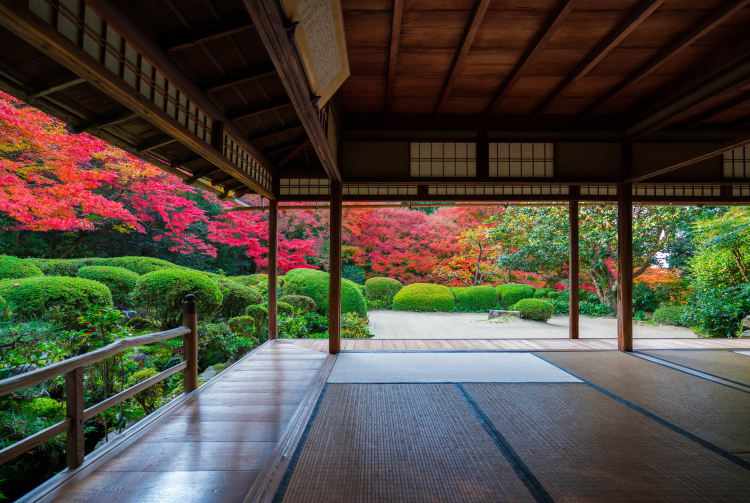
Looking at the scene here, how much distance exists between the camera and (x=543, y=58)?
10.6 feet

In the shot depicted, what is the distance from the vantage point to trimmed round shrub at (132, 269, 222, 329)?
4984 millimetres

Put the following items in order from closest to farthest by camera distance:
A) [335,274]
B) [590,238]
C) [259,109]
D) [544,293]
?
[259,109] → [335,274] → [590,238] → [544,293]

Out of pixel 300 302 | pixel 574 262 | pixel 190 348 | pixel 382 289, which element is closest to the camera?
pixel 190 348

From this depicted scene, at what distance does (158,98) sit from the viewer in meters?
2.13

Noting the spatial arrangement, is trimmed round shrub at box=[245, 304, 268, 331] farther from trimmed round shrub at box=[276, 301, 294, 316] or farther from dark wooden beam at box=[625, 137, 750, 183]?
dark wooden beam at box=[625, 137, 750, 183]

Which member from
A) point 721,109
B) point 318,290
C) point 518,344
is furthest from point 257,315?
point 721,109

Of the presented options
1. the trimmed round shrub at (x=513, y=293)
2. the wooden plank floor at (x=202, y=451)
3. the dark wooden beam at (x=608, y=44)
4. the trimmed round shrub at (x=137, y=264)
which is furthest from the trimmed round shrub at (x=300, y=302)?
the trimmed round shrub at (x=513, y=293)

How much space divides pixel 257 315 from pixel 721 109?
684cm

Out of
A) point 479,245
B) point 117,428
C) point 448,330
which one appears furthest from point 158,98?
point 479,245

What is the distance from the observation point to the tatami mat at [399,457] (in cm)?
165

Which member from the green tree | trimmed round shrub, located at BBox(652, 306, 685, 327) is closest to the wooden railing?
the green tree

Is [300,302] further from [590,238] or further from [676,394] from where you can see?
[590,238]

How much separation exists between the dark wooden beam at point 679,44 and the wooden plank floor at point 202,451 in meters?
4.35

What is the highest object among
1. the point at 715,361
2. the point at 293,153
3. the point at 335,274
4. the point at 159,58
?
the point at 293,153
